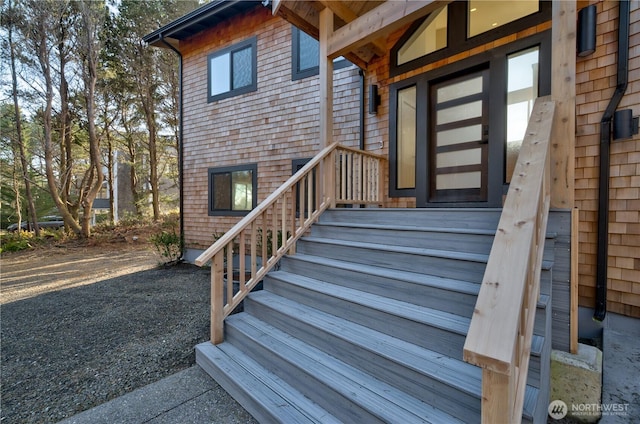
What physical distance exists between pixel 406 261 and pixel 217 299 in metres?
1.66

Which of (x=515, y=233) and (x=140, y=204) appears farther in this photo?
(x=140, y=204)

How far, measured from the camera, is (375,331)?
1982 millimetres

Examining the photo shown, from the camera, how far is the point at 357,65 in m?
4.45

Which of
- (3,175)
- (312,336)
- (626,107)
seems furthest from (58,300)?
(3,175)

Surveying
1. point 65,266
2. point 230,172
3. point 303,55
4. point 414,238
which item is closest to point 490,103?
point 414,238

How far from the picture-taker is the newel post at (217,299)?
2504mm

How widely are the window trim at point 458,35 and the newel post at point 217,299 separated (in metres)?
3.51

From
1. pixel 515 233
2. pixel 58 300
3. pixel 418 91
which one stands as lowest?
pixel 58 300

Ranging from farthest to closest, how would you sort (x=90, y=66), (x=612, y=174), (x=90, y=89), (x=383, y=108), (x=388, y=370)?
(x=90, y=89)
(x=90, y=66)
(x=383, y=108)
(x=612, y=174)
(x=388, y=370)

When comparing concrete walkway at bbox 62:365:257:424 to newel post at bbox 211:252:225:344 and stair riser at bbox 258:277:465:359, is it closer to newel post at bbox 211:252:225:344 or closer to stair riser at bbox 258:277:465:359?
newel post at bbox 211:252:225:344

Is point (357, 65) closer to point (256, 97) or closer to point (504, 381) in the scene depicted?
point (256, 97)

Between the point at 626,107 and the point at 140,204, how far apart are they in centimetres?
1629

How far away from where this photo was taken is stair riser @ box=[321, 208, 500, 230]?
2.38 metres

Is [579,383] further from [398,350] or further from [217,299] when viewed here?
[217,299]
